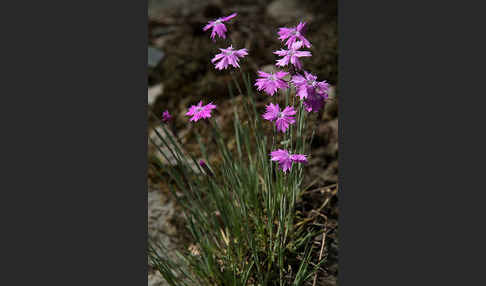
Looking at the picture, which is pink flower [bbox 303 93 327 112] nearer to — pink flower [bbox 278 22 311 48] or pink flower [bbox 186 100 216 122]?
pink flower [bbox 278 22 311 48]

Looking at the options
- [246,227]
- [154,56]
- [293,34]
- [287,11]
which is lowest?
[246,227]

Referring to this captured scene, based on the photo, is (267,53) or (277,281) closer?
(277,281)

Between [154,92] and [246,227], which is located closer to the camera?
[246,227]

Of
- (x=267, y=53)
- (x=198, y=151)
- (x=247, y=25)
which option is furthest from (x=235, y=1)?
(x=198, y=151)

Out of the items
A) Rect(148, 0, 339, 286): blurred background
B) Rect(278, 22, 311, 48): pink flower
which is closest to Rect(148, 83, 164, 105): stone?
Rect(148, 0, 339, 286): blurred background

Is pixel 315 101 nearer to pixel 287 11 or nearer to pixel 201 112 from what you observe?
pixel 201 112

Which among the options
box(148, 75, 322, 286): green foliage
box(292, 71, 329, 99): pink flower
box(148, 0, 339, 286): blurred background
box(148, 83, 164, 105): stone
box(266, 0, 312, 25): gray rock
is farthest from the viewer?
box(266, 0, 312, 25): gray rock

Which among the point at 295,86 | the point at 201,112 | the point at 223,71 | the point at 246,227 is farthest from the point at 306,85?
the point at 223,71

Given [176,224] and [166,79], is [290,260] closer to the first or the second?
[176,224]
